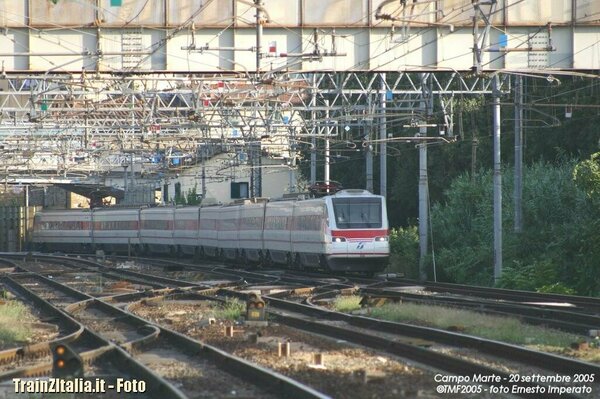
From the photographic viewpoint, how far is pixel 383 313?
21.8 metres

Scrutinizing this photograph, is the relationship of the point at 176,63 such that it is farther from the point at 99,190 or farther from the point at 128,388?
the point at 99,190

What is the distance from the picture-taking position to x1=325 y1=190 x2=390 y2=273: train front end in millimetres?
35750

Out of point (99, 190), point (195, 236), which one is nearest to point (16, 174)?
point (99, 190)

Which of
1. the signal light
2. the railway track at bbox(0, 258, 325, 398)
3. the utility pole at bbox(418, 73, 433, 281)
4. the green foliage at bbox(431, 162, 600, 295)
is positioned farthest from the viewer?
the utility pole at bbox(418, 73, 433, 281)

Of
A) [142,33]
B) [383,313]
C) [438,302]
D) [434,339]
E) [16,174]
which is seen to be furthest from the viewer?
[16,174]

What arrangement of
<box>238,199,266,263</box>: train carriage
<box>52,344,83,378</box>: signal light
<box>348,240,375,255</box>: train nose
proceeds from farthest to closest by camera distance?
<box>238,199,266,263</box>: train carriage < <box>348,240,375,255</box>: train nose < <box>52,344,83,378</box>: signal light

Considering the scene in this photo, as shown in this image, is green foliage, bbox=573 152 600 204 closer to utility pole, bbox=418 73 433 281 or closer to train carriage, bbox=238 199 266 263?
utility pole, bbox=418 73 433 281

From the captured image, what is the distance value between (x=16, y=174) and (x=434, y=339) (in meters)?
69.8

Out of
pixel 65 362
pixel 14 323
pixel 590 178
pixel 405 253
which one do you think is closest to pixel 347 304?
pixel 14 323

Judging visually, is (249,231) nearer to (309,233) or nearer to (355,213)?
(309,233)

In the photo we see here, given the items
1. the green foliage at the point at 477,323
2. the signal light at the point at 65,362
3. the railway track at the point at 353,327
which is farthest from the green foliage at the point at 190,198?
the signal light at the point at 65,362

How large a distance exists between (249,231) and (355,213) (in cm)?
1104

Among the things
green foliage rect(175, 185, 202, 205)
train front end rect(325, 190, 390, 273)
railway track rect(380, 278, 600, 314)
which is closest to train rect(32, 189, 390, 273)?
train front end rect(325, 190, 390, 273)

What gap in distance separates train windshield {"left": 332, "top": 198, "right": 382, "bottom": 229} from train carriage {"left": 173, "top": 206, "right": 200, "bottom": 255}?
19.7 meters
